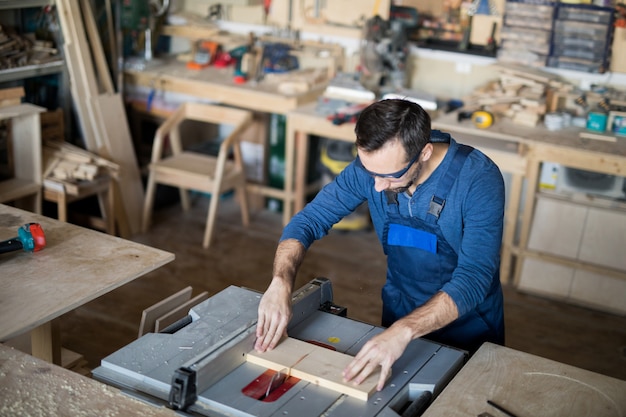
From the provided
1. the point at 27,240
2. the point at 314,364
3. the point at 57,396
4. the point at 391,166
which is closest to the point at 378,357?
the point at 314,364

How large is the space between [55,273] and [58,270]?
0.08 feet

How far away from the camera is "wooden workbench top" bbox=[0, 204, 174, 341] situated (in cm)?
236

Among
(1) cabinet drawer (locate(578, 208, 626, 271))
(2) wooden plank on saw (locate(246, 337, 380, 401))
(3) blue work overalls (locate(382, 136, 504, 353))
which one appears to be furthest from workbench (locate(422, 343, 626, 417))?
(1) cabinet drawer (locate(578, 208, 626, 271))

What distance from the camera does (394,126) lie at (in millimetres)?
2225

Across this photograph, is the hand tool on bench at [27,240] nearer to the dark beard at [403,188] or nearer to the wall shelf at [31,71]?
the dark beard at [403,188]

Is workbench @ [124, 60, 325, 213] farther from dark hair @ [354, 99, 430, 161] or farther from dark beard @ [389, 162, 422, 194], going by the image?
dark hair @ [354, 99, 430, 161]

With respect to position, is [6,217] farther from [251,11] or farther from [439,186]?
[251,11]

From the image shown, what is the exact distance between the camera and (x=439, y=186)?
244cm

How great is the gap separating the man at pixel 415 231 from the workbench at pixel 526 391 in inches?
6.3

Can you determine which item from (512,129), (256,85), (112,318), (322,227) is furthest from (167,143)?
(322,227)

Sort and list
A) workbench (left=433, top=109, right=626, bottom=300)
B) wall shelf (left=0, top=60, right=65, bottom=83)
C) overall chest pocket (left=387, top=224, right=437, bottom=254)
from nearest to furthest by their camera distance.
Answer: overall chest pocket (left=387, top=224, right=437, bottom=254)
workbench (left=433, top=109, right=626, bottom=300)
wall shelf (left=0, top=60, right=65, bottom=83)

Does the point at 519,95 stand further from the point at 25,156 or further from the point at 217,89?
the point at 25,156

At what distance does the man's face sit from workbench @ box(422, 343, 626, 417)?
0.54 meters

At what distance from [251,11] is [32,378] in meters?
4.10
